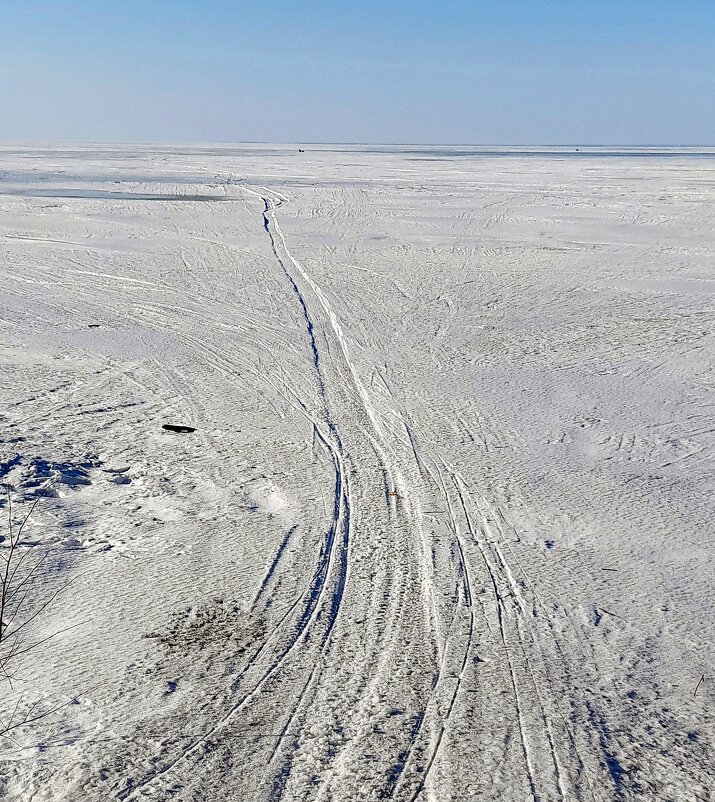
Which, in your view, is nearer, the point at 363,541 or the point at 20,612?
the point at 20,612

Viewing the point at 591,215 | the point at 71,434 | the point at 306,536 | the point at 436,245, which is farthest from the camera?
the point at 591,215

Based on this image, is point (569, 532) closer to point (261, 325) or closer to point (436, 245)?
point (261, 325)

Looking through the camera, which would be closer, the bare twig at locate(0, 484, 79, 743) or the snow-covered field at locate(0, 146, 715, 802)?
the snow-covered field at locate(0, 146, 715, 802)

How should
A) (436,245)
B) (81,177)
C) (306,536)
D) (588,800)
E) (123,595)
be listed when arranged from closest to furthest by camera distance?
(588,800) < (123,595) < (306,536) < (436,245) < (81,177)

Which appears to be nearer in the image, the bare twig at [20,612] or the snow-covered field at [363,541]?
the snow-covered field at [363,541]

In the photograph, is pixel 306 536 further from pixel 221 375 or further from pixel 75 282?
pixel 75 282

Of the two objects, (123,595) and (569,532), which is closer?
(123,595)

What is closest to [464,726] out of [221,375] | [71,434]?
[71,434]
